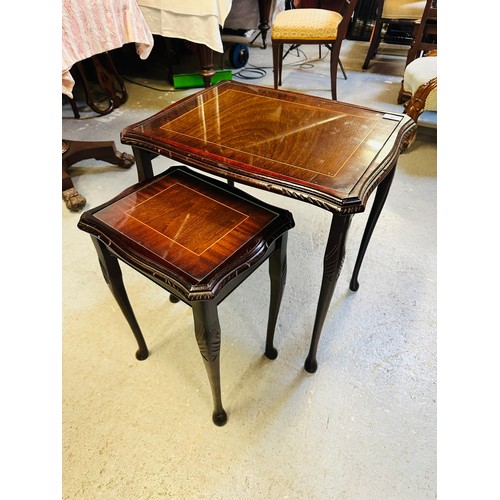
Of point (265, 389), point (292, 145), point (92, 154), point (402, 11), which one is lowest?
point (265, 389)

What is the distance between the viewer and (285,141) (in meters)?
0.88

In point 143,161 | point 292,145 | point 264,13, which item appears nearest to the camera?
point 292,145

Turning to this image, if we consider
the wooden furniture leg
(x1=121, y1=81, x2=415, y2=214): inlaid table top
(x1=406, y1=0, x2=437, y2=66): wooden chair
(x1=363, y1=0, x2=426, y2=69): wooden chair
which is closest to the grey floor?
(x1=121, y1=81, x2=415, y2=214): inlaid table top

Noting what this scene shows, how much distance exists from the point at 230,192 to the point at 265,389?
61 cm

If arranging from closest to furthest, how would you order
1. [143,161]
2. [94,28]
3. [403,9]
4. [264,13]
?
[143,161]
[94,28]
[403,9]
[264,13]

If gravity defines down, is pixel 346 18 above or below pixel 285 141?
above

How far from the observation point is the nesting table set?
73 cm

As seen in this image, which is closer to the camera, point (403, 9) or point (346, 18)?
point (346, 18)

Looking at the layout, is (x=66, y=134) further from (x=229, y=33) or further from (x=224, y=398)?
(x=229, y=33)

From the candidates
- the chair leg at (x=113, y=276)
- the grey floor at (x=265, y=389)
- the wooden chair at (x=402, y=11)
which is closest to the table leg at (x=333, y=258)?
the grey floor at (x=265, y=389)

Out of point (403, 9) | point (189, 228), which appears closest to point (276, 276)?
point (189, 228)

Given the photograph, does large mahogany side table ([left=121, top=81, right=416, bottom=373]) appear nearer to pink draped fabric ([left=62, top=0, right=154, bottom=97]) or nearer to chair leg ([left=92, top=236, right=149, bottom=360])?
chair leg ([left=92, top=236, right=149, bottom=360])

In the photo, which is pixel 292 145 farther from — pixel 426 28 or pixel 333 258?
pixel 426 28

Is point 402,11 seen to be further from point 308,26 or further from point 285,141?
point 285,141
